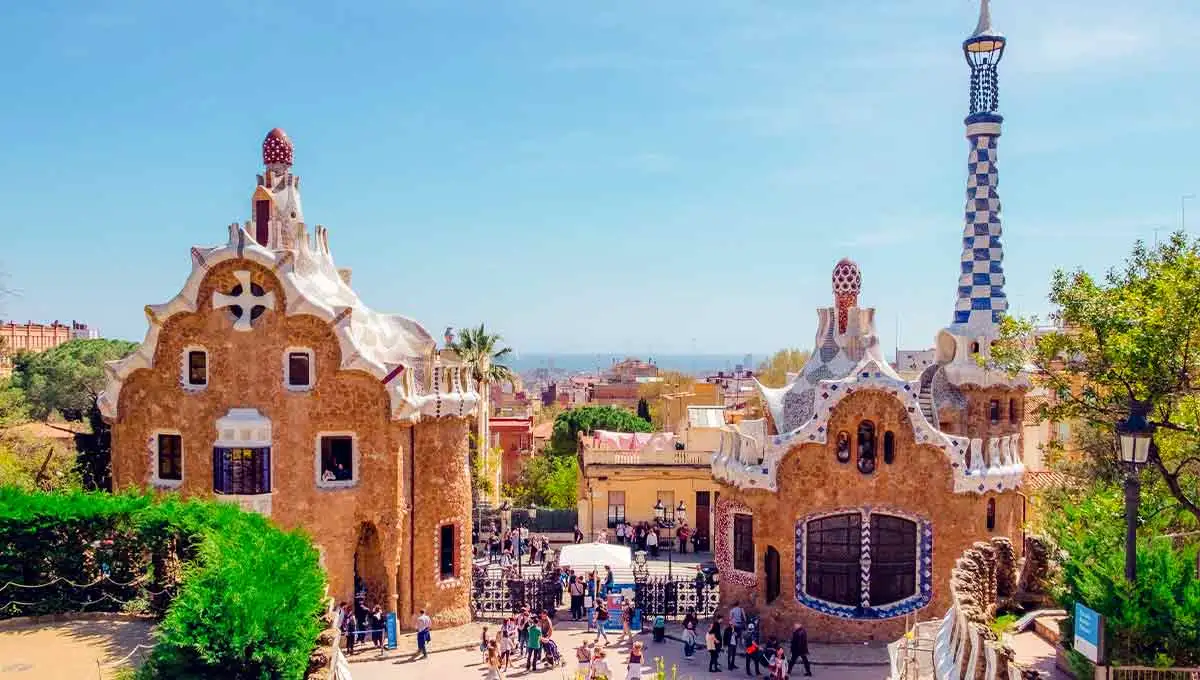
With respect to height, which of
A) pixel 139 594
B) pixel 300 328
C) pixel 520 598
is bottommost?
pixel 520 598

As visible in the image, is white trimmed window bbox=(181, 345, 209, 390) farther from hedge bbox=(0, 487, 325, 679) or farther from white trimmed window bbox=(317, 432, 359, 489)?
hedge bbox=(0, 487, 325, 679)

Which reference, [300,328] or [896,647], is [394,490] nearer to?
[300,328]

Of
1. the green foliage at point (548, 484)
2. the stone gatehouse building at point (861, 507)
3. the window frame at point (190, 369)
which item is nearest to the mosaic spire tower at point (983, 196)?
the stone gatehouse building at point (861, 507)

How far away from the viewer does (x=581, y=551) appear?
2797cm

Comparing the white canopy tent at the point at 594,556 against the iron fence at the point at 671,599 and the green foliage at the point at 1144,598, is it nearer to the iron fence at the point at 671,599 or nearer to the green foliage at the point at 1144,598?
the iron fence at the point at 671,599

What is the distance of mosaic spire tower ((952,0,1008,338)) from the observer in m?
28.3

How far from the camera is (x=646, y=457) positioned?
40500mm

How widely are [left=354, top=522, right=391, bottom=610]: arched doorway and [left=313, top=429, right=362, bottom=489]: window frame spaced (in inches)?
47.9

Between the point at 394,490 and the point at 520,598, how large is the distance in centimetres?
473

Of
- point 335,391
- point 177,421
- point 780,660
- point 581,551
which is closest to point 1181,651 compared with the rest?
point 780,660

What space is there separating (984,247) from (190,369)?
20.7 m

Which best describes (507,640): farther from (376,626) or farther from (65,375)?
(65,375)

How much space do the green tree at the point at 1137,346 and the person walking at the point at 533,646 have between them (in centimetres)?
1133

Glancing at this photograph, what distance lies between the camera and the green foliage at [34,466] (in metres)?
30.6
